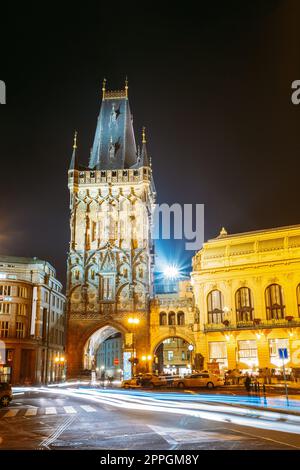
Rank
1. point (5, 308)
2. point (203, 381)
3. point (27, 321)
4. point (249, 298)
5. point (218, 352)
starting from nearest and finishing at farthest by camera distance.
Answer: point (203, 381) → point (218, 352) → point (249, 298) → point (5, 308) → point (27, 321)

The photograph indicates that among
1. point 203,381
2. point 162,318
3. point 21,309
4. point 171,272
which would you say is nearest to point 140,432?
point 203,381

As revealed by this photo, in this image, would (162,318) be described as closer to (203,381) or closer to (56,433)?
(203,381)

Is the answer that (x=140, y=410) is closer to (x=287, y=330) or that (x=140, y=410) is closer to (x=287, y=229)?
(x=287, y=330)

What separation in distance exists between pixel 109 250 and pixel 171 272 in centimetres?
3405

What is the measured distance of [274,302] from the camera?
53000 mm

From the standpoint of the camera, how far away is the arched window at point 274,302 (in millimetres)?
52438

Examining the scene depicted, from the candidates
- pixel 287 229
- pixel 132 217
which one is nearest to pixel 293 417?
pixel 287 229

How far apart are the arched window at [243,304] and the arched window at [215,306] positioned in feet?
6.94

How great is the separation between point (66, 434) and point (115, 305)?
164 ft

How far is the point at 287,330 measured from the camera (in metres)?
50.6

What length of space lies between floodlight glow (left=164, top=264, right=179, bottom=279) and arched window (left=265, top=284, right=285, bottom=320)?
43.4m

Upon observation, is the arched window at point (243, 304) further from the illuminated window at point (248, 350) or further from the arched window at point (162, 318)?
the arched window at point (162, 318)

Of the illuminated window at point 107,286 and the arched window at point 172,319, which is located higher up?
the illuminated window at point 107,286

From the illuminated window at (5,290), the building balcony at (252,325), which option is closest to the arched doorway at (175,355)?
the building balcony at (252,325)
